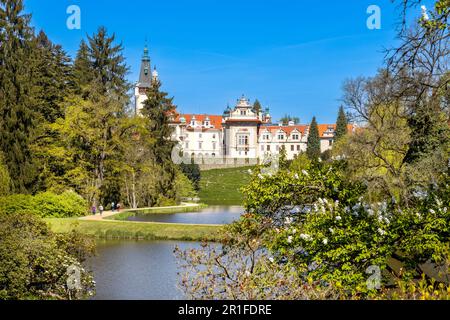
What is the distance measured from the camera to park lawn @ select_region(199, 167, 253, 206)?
211ft

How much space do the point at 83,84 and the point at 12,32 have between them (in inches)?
405

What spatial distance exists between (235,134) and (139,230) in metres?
75.3

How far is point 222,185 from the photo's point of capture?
77.9 meters

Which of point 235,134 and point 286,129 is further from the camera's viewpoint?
point 286,129

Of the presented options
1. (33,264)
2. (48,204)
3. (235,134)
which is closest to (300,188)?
(33,264)

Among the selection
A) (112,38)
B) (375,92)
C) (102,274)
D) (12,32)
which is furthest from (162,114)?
(102,274)

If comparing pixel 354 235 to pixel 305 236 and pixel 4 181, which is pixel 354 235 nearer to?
pixel 305 236

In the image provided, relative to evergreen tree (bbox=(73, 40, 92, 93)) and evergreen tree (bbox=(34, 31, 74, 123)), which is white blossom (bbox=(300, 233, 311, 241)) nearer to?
evergreen tree (bbox=(34, 31, 74, 123))

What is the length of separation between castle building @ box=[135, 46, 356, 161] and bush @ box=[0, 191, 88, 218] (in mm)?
63722

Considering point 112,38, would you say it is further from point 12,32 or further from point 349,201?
point 349,201

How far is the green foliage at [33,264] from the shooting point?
11.6m

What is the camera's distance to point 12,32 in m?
33.2
